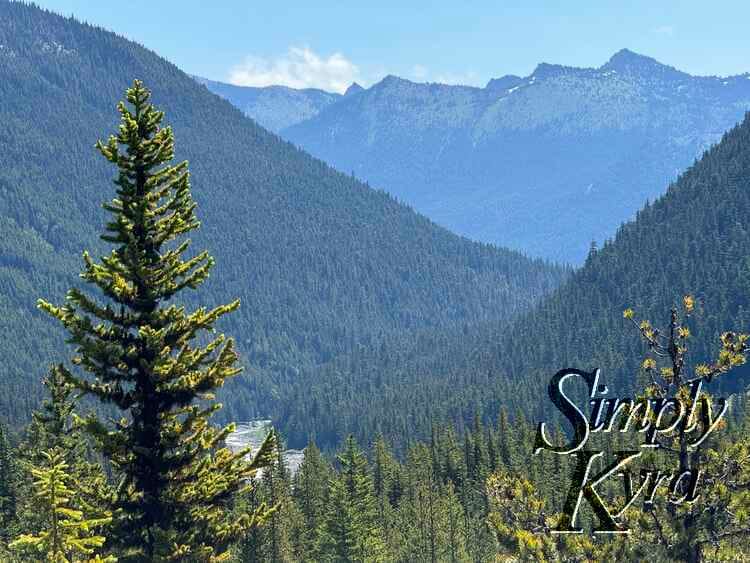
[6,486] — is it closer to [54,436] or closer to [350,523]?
[54,436]

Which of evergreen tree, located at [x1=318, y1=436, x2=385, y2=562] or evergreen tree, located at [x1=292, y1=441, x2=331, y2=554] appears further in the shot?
evergreen tree, located at [x1=292, y1=441, x2=331, y2=554]

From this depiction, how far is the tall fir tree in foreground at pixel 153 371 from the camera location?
2689 cm

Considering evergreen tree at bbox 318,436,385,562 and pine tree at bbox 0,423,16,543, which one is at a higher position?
pine tree at bbox 0,423,16,543

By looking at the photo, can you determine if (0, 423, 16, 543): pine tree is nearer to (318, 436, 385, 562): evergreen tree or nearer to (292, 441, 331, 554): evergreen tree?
(318, 436, 385, 562): evergreen tree

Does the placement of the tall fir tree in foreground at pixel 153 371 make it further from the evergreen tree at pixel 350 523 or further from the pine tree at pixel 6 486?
the evergreen tree at pixel 350 523

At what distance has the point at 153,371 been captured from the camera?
1054 inches

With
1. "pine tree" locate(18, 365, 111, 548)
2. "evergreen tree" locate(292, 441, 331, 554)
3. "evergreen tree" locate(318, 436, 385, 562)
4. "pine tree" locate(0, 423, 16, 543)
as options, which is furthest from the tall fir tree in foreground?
"evergreen tree" locate(292, 441, 331, 554)

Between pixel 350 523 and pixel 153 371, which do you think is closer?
pixel 153 371

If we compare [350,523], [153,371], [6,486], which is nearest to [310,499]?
[350,523]

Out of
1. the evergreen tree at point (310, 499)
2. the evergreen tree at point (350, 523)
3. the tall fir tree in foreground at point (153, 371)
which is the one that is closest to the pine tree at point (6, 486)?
the evergreen tree at point (350, 523)

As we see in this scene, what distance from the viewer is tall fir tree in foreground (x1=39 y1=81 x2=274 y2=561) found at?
2689 cm

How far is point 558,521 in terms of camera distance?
61.7 feet

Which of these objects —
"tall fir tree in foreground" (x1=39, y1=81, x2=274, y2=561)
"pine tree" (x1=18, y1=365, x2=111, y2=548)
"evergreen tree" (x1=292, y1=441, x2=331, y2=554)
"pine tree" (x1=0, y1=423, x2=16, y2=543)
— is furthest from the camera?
"evergreen tree" (x1=292, y1=441, x2=331, y2=554)

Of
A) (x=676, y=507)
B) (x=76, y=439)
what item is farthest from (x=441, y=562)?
(x=676, y=507)
